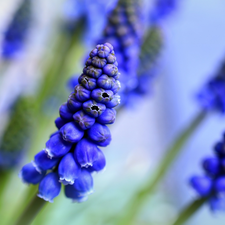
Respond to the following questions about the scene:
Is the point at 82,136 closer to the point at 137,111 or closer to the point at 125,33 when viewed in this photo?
the point at 125,33

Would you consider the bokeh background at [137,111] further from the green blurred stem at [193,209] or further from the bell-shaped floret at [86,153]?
the bell-shaped floret at [86,153]

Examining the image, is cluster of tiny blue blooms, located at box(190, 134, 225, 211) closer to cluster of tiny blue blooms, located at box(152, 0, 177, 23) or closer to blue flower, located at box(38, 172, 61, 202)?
Result: blue flower, located at box(38, 172, 61, 202)

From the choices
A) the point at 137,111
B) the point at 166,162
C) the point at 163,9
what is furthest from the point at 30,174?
the point at 137,111

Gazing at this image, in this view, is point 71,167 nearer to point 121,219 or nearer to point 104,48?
point 104,48

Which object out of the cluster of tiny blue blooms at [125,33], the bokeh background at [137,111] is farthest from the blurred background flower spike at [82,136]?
the bokeh background at [137,111]

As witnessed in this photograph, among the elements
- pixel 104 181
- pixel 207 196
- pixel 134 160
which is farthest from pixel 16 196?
pixel 207 196
